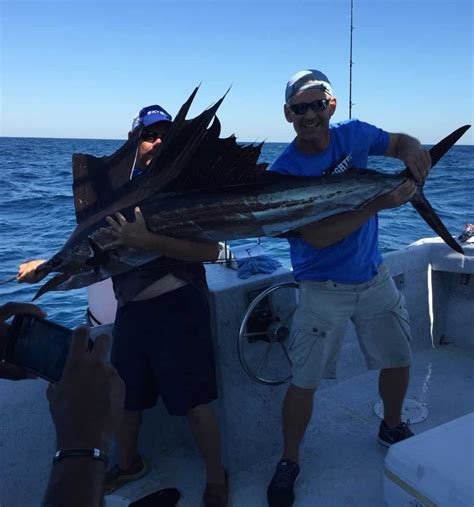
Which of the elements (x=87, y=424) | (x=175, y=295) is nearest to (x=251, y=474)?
(x=175, y=295)

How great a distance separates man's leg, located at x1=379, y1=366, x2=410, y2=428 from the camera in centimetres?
236

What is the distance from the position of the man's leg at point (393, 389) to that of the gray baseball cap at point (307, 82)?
1.25 metres

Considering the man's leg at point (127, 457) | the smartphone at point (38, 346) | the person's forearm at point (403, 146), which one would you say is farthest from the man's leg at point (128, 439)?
the person's forearm at point (403, 146)

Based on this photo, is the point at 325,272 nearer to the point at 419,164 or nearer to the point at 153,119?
the point at 419,164

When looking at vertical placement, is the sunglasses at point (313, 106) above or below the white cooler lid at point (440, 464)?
above

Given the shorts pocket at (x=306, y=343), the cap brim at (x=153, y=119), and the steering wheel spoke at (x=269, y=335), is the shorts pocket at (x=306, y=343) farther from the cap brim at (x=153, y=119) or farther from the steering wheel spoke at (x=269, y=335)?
the cap brim at (x=153, y=119)

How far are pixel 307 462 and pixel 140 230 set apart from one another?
1.36m

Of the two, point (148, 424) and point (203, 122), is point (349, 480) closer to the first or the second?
point (148, 424)

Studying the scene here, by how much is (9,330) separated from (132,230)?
568 millimetres

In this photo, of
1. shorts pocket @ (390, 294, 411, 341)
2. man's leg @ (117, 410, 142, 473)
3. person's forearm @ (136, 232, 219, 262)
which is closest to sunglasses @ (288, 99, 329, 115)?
person's forearm @ (136, 232, 219, 262)

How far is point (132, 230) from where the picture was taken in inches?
72.0

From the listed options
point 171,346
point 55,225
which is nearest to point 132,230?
point 171,346

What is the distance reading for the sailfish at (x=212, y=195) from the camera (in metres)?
1.87

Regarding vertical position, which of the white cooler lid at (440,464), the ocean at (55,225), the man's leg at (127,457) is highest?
the white cooler lid at (440,464)
